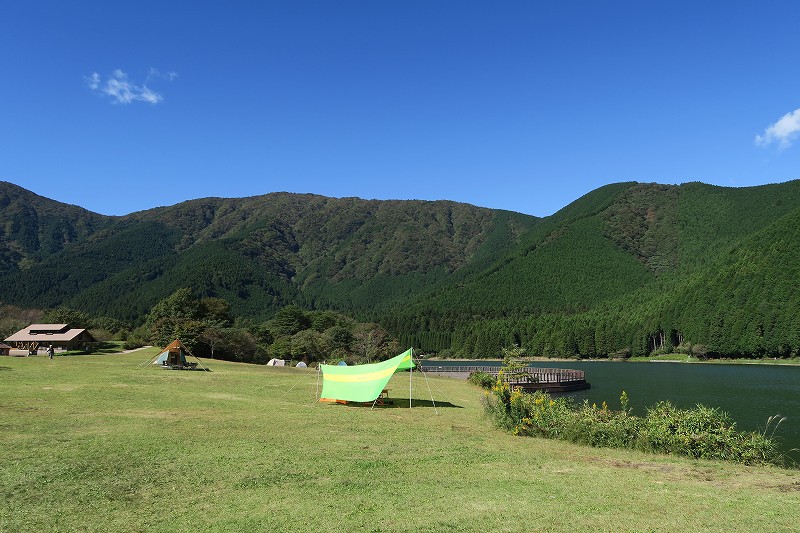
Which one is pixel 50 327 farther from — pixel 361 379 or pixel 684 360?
pixel 684 360

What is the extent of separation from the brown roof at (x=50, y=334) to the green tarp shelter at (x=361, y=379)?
5145 cm

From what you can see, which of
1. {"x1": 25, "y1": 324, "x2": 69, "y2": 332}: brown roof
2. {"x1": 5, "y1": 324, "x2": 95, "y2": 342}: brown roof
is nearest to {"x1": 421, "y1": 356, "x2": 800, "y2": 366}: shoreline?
{"x1": 5, "y1": 324, "x2": 95, "y2": 342}: brown roof

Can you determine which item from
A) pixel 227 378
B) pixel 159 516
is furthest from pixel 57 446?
pixel 227 378

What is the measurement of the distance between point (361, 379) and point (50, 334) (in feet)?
192

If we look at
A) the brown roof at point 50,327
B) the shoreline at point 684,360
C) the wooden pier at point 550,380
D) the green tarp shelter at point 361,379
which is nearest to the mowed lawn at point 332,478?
the green tarp shelter at point 361,379

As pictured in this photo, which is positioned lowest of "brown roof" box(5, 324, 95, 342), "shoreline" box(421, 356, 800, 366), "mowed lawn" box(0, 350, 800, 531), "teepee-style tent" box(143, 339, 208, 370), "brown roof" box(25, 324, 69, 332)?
"shoreline" box(421, 356, 800, 366)

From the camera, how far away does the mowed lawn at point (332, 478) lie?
394 inches

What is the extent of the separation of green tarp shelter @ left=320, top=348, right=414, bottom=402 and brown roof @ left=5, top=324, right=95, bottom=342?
5145cm

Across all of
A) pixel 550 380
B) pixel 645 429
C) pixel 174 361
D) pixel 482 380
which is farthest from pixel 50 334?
pixel 645 429

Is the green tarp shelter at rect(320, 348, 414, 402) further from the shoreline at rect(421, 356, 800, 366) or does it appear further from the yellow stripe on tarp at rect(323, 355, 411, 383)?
the shoreline at rect(421, 356, 800, 366)

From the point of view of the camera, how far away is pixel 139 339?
7250cm

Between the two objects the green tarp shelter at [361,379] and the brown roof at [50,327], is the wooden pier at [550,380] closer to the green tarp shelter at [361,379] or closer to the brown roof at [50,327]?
the green tarp shelter at [361,379]

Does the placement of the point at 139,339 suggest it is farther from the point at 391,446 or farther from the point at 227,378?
the point at 391,446

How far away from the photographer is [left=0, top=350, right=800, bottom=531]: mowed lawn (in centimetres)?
1000
